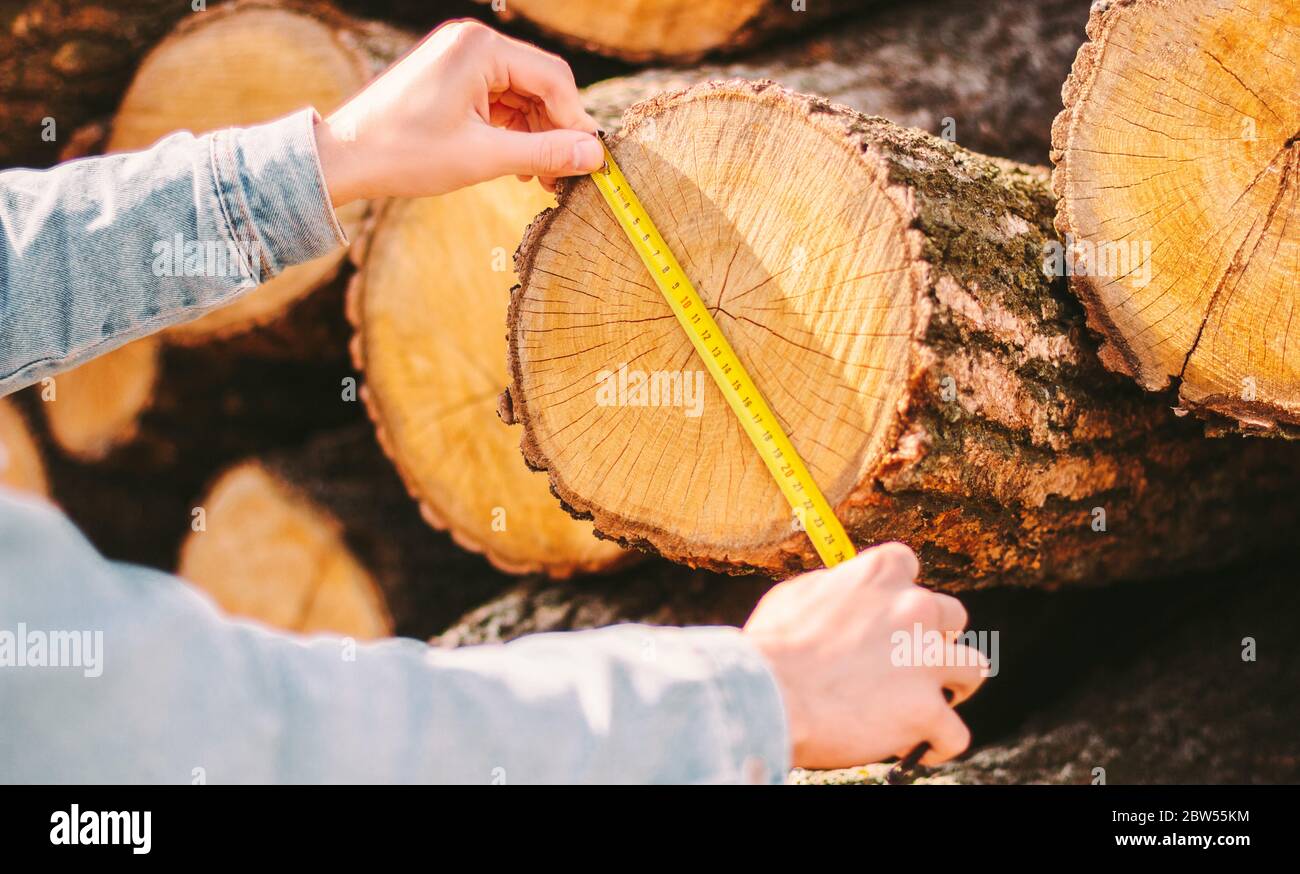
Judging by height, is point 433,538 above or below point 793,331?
below

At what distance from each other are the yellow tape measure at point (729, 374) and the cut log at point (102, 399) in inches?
70.4

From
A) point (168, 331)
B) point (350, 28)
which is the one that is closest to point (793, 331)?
point (350, 28)

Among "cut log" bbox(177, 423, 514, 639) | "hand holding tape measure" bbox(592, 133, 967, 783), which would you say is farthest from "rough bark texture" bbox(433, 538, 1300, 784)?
"hand holding tape measure" bbox(592, 133, 967, 783)

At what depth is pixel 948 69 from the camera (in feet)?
7.97

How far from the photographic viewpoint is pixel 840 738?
1.07m

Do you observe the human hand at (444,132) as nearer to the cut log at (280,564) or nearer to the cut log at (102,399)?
the cut log at (280,564)

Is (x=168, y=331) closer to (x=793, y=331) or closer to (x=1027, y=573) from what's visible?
(x=793, y=331)

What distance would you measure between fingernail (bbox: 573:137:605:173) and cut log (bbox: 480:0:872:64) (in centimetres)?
101

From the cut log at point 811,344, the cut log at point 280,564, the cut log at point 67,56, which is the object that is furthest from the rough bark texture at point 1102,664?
the cut log at point 67,56

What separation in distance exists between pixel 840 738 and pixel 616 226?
35.1 inches

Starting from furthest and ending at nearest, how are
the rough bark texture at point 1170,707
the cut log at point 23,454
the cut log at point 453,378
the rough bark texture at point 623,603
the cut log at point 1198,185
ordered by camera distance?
the cut log at point 23,454, the rough bark texture at point 623,603, the cut log at point 453,378, the rough bark texture at point 1170,707, the cut log at point 1198,185

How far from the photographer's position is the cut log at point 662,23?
2377 millimetres

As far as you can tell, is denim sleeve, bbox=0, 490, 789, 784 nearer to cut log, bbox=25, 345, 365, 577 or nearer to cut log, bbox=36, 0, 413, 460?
cut log, bbox=36, 0, 413, 460

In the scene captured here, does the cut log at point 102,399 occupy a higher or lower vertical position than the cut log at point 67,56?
lower
